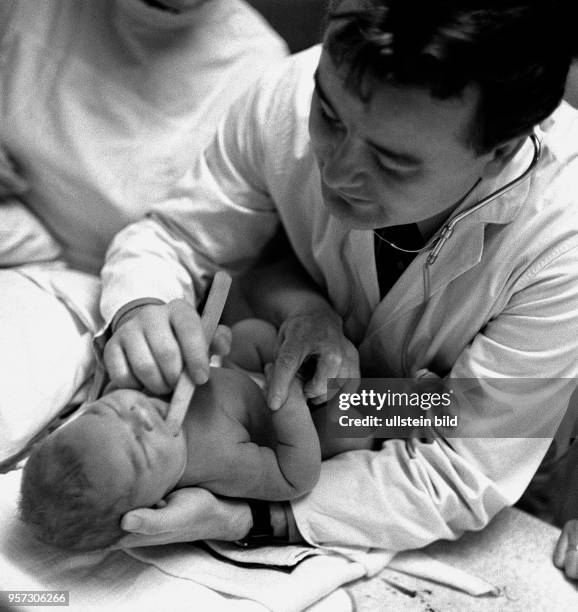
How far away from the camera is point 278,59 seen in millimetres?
1328

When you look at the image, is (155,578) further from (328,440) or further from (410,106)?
(410,106)

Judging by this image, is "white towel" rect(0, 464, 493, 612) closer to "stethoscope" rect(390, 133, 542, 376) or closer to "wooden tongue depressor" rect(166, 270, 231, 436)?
"wooden tongue depressor" rect(166, 270, 231, 436)

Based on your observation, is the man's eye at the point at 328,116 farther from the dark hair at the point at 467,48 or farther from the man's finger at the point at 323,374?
the man's finger at the point at 323,374

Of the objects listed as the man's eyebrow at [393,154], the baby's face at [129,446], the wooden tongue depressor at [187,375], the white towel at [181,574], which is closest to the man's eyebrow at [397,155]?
the man's eyebrow at [393,154]

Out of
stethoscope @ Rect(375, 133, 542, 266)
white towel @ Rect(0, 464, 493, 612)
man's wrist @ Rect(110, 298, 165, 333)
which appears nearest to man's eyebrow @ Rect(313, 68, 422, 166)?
stethoscope @ Rect(375, 133, 542, 266)

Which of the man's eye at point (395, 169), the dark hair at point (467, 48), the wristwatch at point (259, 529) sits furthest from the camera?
the wristwatch at point (259, 529)

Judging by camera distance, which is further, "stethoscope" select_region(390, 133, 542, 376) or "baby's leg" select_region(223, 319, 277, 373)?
"baby's leg" select_region(223, 319, 277, 373)

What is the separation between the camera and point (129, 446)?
0.91m

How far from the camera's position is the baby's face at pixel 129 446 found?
0.87 m

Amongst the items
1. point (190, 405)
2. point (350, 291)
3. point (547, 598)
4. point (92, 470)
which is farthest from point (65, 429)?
point (547, 598)

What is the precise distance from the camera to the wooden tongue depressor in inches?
36.9

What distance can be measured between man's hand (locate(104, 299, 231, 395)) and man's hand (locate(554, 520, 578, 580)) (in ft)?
1.79

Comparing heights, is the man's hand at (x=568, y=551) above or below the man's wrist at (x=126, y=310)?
below

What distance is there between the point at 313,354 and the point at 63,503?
1.20ft
